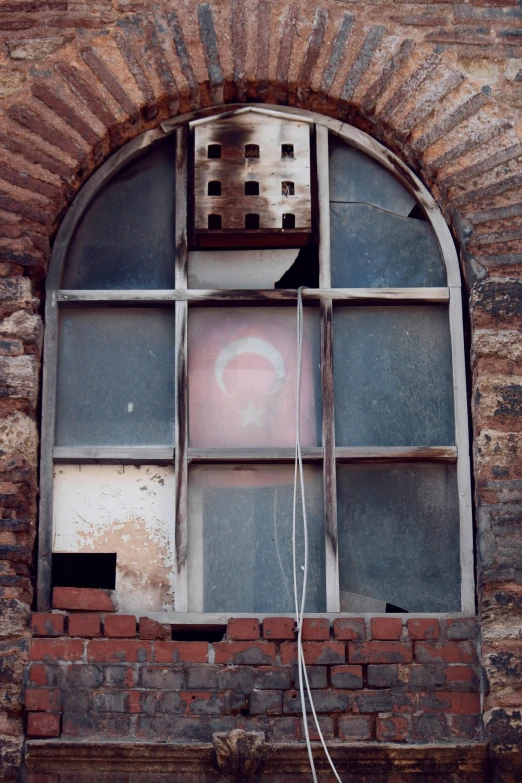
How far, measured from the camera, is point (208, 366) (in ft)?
14.3

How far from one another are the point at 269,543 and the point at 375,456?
52 cm

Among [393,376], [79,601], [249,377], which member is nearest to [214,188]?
[249,377]

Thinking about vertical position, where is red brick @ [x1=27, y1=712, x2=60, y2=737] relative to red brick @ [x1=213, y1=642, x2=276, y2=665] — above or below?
below

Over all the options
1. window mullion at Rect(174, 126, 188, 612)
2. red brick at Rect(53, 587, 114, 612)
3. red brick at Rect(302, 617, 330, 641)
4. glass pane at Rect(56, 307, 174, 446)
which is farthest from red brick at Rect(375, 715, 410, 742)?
glass pane at Rect(56, 307, 174, 446)

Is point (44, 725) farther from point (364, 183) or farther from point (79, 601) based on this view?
point (364, 183)

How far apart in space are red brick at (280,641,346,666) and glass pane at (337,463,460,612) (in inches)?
6.9

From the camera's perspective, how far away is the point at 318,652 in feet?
13.1

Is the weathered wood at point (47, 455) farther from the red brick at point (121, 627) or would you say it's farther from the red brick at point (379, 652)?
the red brick at point (379, 652)

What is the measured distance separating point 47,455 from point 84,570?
454 millimetres

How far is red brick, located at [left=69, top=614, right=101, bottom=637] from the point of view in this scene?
4012 mm

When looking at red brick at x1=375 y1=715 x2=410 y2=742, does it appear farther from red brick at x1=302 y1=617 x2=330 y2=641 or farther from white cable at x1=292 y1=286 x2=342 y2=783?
red brick at x1=302 y1=617 x2=330 y2=641

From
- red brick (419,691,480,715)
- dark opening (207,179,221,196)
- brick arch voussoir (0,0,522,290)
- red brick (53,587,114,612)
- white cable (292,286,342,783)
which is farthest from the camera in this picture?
dark opening (207,179,221,196)

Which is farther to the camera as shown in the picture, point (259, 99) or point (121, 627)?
point (259, 99)

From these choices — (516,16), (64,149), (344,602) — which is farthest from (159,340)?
(516,16)
